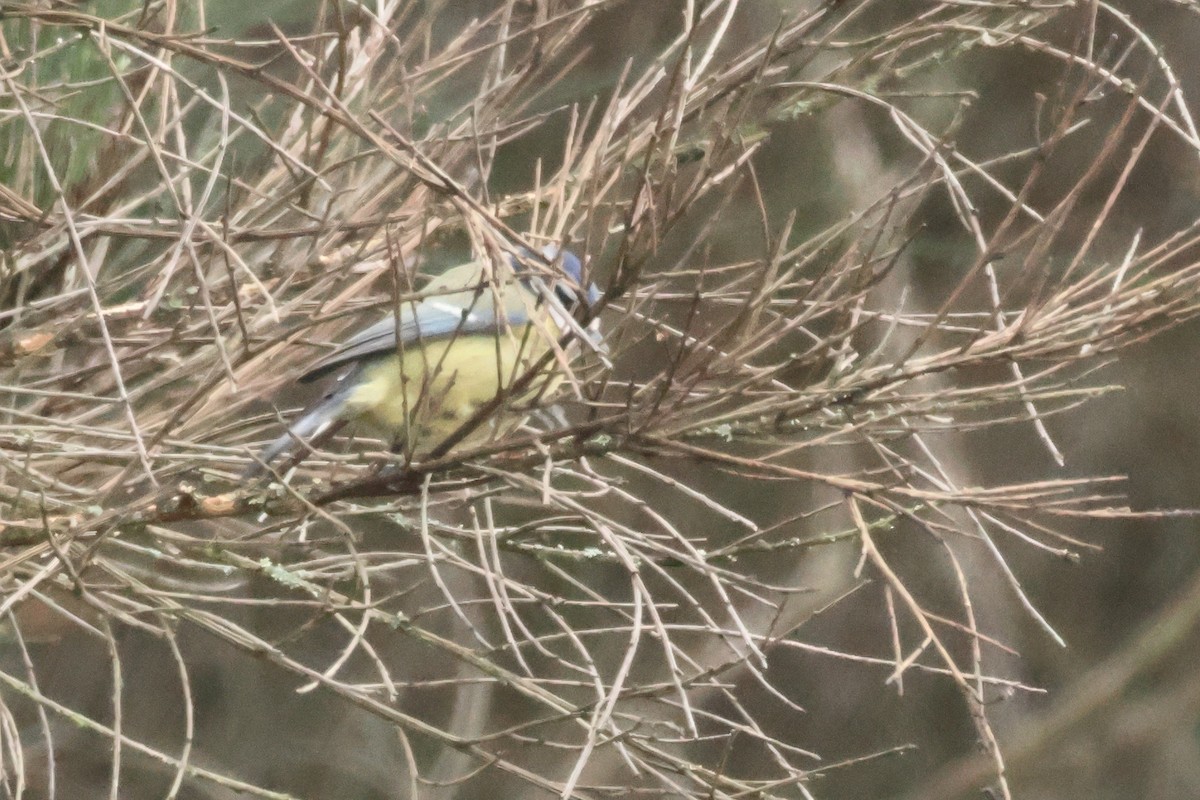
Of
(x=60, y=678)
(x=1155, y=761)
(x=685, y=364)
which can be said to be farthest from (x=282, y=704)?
(x=685, y=364)

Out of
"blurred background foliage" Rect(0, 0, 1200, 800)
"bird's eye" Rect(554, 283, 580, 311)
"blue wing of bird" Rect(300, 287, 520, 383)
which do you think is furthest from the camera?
"blurred background foliage" Rect(0, 0, 1200, 800)

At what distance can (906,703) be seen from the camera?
14.9ft

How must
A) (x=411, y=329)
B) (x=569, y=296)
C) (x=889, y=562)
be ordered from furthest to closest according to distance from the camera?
(x=889, y=562) → (x=411, y=329) → (x=569, y=296)

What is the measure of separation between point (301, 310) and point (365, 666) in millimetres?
2727

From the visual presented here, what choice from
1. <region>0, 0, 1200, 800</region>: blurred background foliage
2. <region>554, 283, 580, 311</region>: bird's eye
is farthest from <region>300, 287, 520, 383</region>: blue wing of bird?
<region>0, 0, 1200, 800</region>: blurred background foliage

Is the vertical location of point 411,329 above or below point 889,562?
above

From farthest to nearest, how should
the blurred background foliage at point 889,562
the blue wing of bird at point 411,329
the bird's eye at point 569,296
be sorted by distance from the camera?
1. the blurred background foliage at point 889,562
2. the blue wing of bird at point 411,329
3. the bird's eye at point 569,296

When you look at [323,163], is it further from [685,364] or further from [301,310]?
[685,364]

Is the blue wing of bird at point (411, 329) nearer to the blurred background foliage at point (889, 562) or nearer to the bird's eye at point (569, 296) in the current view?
the bird's eye at point (569, 296)

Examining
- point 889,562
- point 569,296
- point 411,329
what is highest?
point 569,296

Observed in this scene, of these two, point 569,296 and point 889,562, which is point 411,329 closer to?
point 569,296

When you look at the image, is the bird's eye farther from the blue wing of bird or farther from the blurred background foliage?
the blurred background foliage

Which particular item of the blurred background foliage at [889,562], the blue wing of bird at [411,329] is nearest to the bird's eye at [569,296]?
the blue wing of bird at [411,329]

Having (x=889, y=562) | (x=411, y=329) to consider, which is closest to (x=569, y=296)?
(x=411, y=329)
